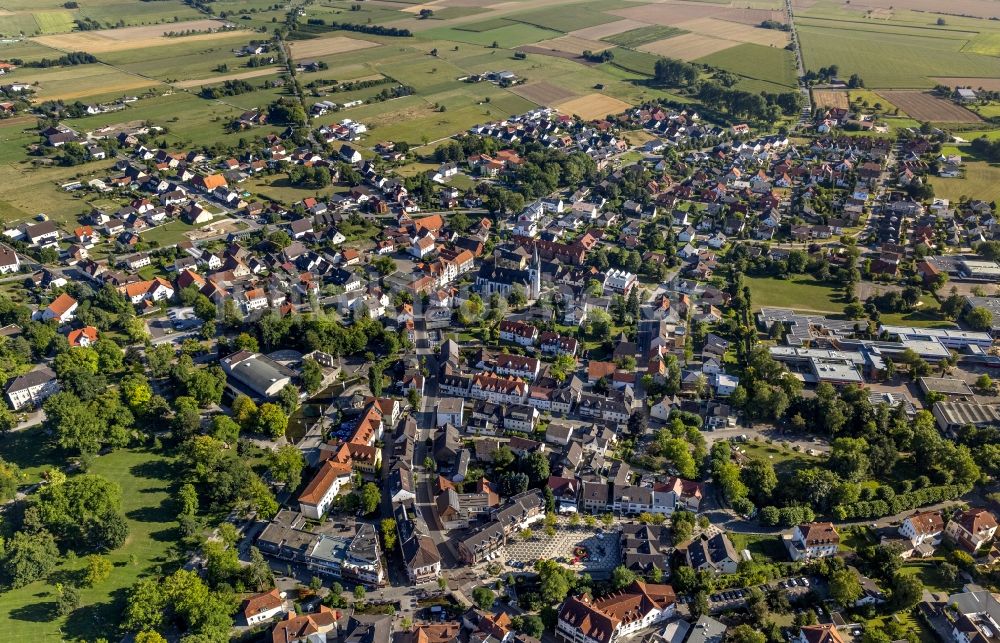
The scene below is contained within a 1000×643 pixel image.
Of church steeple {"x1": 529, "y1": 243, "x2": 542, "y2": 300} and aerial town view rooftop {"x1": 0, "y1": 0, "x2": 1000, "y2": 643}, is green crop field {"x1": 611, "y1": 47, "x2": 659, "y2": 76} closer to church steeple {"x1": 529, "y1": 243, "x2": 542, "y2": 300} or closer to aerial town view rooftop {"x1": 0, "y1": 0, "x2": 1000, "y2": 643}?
aerial town view rooftop {"x1": 0, "y1": 0, "x2": 1000, "y2": 643}

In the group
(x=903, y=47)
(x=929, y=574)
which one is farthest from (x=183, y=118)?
(x=903, y=47)

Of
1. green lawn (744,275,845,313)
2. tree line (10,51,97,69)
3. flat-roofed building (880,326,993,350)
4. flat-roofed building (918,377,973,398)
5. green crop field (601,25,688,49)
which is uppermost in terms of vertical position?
tree line (10,51,97,69)

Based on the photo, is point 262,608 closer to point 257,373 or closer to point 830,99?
point 257,373

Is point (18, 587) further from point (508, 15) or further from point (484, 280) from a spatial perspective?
point (508, 15)

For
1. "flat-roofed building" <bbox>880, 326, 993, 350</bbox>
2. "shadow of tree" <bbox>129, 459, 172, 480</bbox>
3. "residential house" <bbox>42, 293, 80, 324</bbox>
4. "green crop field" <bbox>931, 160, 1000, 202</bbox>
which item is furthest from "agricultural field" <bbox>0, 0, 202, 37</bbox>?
"flat-roofed building" <bbox>880, 326, 993, 350</bbox>

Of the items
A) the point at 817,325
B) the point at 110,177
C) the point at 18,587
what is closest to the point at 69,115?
the point at 110,177

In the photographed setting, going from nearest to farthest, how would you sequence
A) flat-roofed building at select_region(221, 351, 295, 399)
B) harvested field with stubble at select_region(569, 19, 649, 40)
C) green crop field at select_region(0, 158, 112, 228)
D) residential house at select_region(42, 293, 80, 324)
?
flat-roofed building at select_region(221, 351, 295, 399) → residential house at select_region(42, 293, 80, 324) → green crop field at select_region(0, 158, 112, 228) → harvested field with stubble at select_region(569, 19, 649, 40)

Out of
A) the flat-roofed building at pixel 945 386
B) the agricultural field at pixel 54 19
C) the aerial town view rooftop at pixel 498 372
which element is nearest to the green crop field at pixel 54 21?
the agricultural field at pixel 54 19
